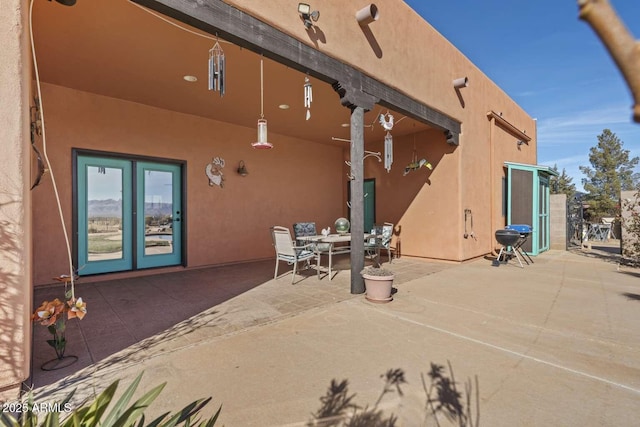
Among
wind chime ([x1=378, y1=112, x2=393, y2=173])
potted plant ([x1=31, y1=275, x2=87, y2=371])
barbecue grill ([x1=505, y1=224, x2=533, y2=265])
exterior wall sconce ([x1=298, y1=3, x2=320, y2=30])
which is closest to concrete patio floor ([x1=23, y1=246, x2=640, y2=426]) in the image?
potted plant ([x1=31, y1=275, x2=87, y2=371])

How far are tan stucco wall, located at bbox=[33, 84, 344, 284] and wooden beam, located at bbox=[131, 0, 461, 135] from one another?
326cm

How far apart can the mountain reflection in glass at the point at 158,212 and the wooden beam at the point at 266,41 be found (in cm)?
354

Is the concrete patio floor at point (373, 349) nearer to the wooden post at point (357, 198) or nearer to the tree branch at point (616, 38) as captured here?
the wooden post at point (357, 198)

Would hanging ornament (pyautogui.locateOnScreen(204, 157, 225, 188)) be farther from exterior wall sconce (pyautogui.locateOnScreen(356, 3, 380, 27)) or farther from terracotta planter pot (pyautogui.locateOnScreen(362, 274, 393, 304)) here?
terracotta planter pot (pyautogui.locateOnScreen(362, 274, 393, 304))

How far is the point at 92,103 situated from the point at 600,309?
7565mm

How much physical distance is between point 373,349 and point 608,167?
31247 millimetres

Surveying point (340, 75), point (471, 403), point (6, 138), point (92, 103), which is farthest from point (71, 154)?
point (471, 403)

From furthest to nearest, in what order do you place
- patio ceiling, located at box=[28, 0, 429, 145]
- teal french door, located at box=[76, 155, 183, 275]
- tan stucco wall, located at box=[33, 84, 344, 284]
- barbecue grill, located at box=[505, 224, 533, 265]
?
barbecue grill, located at box=[505, 224, 533, 265]
teal french door, located at box=[76, 155, 183, 275]
tan stucco wall, located at box=[33, 84, 344, 284]
patio ceiling, located at box=[28, 0, 429, 145]

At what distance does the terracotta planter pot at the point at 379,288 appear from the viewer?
3854 mm

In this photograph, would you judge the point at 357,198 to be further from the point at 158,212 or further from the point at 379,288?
the point at 158,212

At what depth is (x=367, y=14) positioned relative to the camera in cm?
421

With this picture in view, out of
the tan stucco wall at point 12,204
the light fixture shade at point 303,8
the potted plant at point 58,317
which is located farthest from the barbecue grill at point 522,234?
the tan stucco wall at point 12,204

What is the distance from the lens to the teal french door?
505 cm

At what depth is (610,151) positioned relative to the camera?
2459cm
